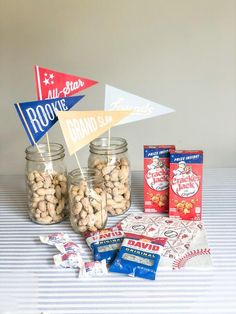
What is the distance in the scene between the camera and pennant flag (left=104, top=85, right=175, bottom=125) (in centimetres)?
108

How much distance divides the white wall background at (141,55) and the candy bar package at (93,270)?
827 millimetres

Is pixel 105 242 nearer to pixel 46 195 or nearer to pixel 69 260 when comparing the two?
pixel 69 260

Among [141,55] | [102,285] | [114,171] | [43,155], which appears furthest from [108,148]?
[141,55]

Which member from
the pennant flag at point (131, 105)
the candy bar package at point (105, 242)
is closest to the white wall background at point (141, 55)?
the pennant flag at point (131, 105)

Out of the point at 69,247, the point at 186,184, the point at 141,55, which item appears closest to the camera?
the point at 69,247

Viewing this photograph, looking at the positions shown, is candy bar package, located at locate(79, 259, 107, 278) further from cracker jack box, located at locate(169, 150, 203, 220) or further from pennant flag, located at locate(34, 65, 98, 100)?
pennant flag, located at locate(34, 65, 98, 100)

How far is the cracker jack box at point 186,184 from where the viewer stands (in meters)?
1.03

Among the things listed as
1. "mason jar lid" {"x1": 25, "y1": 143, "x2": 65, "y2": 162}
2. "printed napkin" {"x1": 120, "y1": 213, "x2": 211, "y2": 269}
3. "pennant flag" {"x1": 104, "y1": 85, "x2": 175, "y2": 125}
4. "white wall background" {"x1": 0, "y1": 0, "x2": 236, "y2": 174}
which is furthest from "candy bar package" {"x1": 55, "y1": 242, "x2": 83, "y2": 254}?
"white wall background" {"x1": 0, "y1": 0, "x2": 236, "y2": 174}

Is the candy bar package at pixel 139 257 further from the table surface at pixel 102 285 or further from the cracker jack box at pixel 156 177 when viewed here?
the cracker jack box at pixel 156 177

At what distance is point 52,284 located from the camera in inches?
33.3

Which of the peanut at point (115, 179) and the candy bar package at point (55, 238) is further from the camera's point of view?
the peanut at point (115, 179)

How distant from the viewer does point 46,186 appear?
107 cm

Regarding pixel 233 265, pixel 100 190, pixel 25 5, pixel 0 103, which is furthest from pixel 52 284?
pixel 25 5

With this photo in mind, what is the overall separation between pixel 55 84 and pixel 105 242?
419mm
